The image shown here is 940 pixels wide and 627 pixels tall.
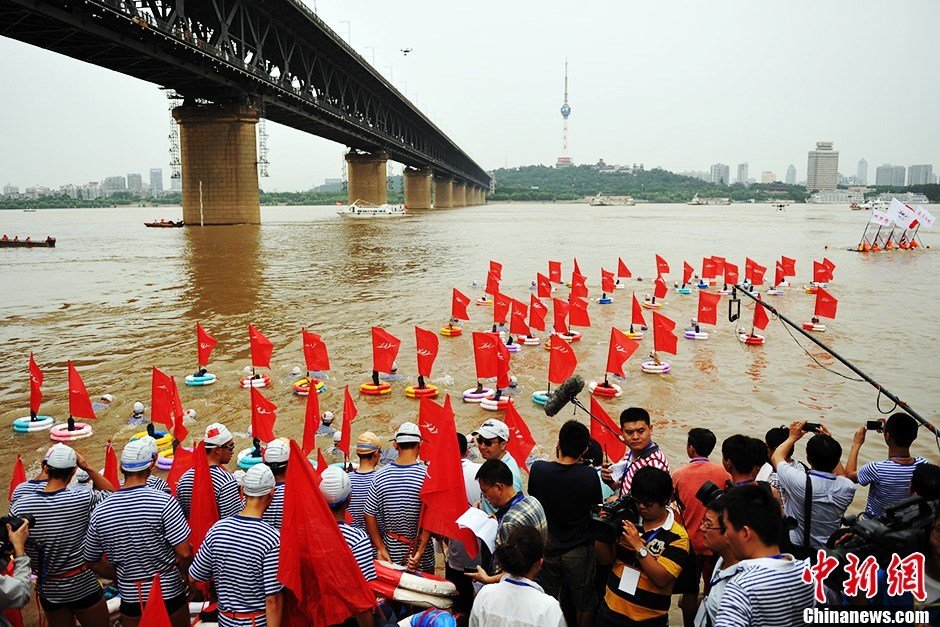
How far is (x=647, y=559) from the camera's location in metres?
3.93

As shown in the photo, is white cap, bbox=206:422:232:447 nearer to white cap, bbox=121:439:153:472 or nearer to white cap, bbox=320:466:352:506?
white cap, bbox=121:439:153:472

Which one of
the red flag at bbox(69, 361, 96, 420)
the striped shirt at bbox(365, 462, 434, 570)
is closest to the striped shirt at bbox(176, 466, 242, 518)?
the striped shirt at bbox(365, 462, 434, 570)

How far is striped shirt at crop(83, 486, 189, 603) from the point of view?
449cm

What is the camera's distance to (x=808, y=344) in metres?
17.4

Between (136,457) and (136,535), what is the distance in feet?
1.76

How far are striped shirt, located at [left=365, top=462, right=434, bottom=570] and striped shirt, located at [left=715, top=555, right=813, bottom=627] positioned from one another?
7.84ft

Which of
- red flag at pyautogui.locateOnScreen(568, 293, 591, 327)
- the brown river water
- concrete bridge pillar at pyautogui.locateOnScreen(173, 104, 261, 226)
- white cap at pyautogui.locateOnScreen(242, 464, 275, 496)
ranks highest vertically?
concrete bridge pillar at pyautogui.locateOnScreen(173, 104, 261, 226)

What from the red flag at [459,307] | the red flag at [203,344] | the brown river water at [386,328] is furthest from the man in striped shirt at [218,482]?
the red flag at [459,307]

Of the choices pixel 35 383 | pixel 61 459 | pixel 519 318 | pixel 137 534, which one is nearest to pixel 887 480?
pixel 137 534

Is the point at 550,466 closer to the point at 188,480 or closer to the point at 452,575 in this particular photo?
the point at 452,575

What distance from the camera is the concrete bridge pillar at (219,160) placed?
56.0 metres

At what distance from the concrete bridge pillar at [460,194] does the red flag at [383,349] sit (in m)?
167

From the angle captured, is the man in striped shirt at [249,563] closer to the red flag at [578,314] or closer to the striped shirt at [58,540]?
the striped shirt at [58,540]

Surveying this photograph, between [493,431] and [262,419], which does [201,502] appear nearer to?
[493,431]
